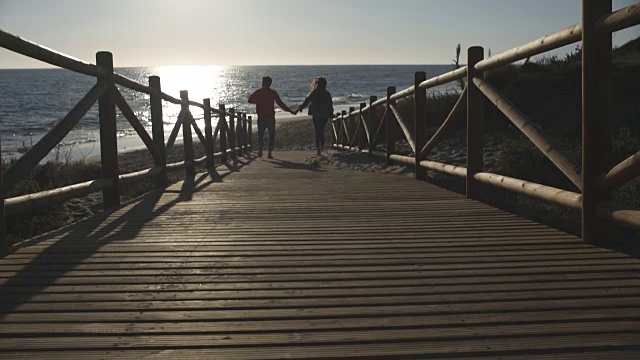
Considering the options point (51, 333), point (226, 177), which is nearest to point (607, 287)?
point (51, 333)

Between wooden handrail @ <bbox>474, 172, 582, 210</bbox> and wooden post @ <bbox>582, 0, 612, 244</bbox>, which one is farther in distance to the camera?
wooden handrail @ <bbox>474, 172, 582, 210</bbox>

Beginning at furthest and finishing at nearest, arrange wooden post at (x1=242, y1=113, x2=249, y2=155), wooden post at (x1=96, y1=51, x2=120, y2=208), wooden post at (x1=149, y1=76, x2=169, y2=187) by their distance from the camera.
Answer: wooden post at (x1=242, y1=113, x2=249, y2=155)
wooden post at (x1=149, y1=76, x2=169, y2=187)
wooden post at (x1=96, y1=51, x2=120, y2=208)

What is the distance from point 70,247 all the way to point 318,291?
156 centimetres

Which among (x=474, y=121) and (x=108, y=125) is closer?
(x=108, y=125)

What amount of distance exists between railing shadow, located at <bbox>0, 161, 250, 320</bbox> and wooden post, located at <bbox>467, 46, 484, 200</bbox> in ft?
8.18

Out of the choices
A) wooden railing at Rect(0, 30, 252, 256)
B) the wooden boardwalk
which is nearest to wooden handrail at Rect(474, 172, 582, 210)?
the wooden boardwalk

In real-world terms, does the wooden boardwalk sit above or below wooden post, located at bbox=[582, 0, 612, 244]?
below

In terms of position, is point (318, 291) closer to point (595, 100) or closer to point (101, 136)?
point (595, 100)

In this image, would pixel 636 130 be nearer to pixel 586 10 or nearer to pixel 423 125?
pixel 423 125

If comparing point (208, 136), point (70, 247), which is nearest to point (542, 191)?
point (70, 247)

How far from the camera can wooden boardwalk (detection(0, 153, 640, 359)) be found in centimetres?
184

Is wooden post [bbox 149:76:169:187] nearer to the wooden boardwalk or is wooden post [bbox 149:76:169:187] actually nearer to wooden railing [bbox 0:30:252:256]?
wooden railing [bbox 0:30:252:256]

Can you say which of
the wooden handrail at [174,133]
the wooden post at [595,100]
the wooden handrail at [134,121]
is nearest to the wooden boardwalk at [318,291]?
the wooden post at [595,100]

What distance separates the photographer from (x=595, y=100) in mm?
3053
